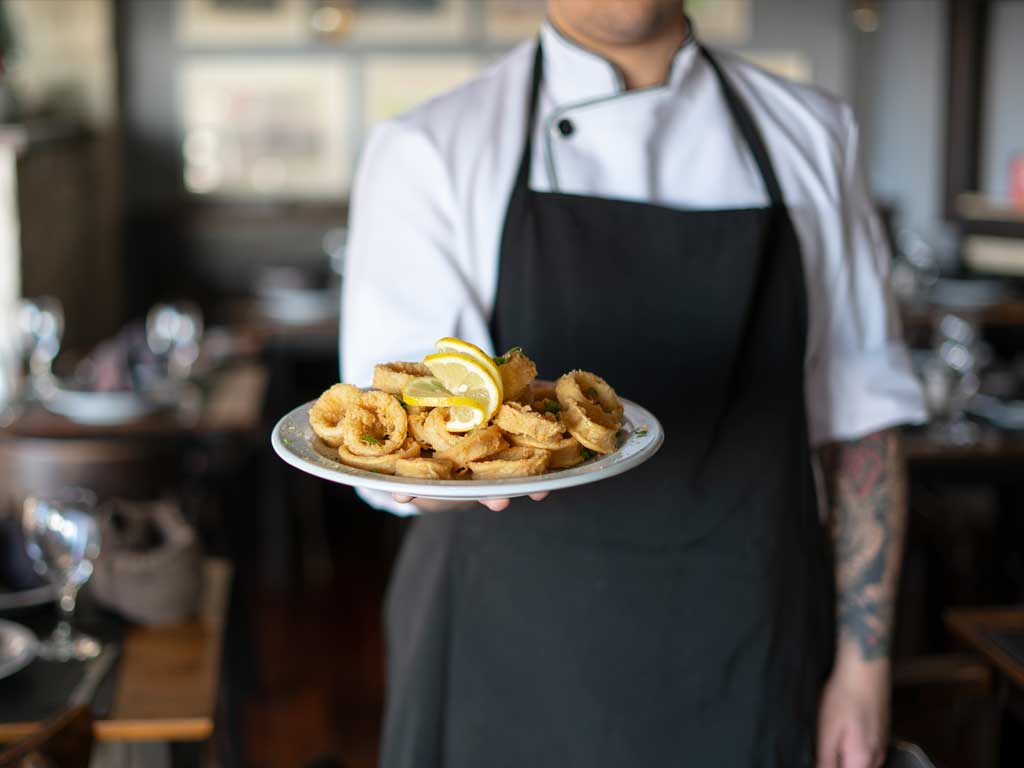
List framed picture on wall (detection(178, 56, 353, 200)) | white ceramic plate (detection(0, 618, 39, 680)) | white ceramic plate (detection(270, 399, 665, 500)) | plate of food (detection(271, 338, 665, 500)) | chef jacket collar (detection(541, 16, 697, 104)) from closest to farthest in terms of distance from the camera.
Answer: white ceramic plate (detection(270, 399, 665, 500))
plate of food (detection(271, 338, 665, 500))
chef jacket collar (detection(541, 16, 697, 104))
white ceramic plate (detection(0, 618, 39, 680))
framed picture on wall (detection(178, 56, 353, 200))

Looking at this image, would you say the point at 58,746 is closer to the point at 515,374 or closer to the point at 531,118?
the point at 515,374

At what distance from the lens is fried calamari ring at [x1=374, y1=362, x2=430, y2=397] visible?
50.0 inches

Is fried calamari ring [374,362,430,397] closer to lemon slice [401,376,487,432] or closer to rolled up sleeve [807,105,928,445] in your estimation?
lemon slice [401,376,487,432]

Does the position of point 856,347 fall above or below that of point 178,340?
above

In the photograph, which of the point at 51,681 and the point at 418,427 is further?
the point at 51,681

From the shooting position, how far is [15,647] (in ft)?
6.11

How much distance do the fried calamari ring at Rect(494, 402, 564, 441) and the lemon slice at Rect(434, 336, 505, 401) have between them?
0.02 m

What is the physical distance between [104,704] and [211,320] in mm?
4785

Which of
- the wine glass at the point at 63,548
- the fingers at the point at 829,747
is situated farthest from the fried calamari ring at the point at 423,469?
the wine glass at the point at 63,548

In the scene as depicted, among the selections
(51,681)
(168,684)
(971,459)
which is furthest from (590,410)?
(971,459)

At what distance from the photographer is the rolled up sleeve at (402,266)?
4.83 ft

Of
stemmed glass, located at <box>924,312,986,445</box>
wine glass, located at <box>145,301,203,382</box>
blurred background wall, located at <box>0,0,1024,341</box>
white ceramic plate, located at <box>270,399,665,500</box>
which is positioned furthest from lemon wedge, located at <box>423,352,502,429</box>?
blurred background wall, located at <box>0,0,1024,341</box>

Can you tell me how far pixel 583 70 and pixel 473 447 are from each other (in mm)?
630

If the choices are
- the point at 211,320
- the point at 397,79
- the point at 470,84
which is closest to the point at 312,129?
the point at 397,79
